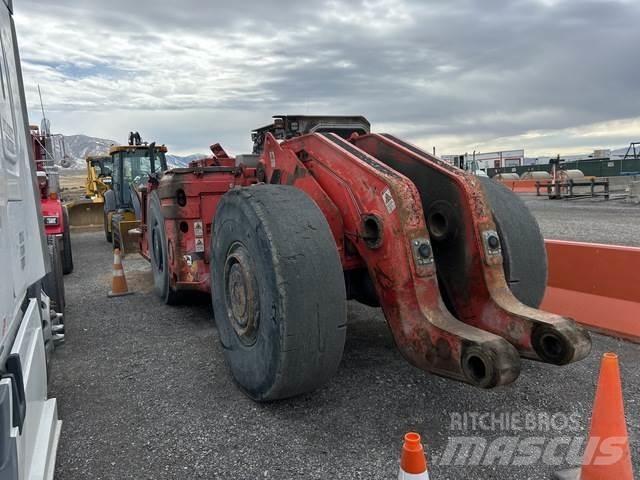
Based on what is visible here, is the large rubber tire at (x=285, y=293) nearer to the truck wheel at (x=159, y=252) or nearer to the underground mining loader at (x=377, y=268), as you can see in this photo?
the underground mining loader at (x=377, y=268)

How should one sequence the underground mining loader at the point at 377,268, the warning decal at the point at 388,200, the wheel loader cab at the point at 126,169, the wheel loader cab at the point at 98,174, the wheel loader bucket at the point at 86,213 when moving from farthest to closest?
the wheel loader cab at the point at 98,174, the wheel loader bucket at the point at 86,213, the wheel loader cab at the point at 126,169, the warning decal at the point at 388,200, the underground mining loader at the point at 377,268

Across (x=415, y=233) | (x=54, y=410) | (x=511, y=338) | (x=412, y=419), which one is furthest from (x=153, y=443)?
Answer: (x=511, y=338)

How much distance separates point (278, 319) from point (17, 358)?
1241 mm

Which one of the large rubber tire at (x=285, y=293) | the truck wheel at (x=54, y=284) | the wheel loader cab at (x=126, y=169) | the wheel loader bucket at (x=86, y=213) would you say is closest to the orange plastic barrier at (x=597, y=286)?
the large rubber tire at (x=285, y=293)

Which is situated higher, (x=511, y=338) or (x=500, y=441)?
(x=511, y=338)

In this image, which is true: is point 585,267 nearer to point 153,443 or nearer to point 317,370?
point 317,370

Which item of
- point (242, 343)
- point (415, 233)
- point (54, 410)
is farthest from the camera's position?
point (242, 343)

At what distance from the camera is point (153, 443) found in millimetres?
2943

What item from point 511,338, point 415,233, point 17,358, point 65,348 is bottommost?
point 65,348

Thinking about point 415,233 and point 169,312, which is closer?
point 415,233

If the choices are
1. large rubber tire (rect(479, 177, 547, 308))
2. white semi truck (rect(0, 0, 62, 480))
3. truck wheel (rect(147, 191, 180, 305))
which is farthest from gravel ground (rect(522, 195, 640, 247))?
white semi truck (rect(0, 0, 62, 480))

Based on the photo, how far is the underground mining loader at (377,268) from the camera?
2.80 meters

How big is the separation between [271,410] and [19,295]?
5.17 ft

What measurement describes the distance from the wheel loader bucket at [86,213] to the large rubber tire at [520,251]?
14215 millimetres
